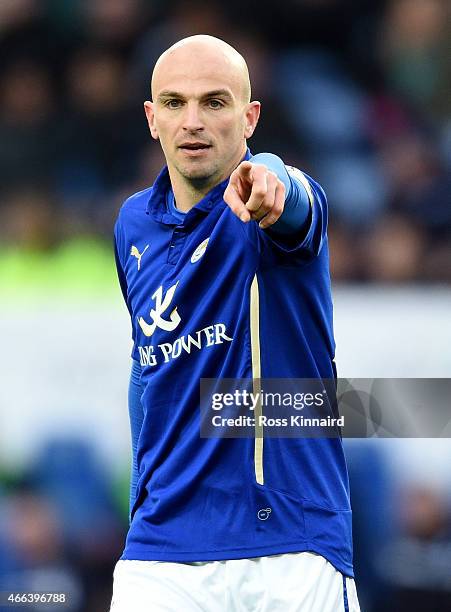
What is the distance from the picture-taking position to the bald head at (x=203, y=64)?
271 cm

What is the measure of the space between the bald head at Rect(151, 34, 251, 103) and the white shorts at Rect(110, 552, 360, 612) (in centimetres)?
110

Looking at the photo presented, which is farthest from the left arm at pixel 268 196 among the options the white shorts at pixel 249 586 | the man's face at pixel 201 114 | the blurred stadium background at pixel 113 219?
the blurred stadium background at pixel 113 219

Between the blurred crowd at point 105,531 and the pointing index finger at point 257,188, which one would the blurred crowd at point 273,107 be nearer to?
the blurred crowd at point 105,531

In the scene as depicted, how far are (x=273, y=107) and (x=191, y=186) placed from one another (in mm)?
2538

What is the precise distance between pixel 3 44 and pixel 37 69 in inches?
8.1

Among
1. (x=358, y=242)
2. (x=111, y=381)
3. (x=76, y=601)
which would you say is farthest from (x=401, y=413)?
(x=76, y=601)

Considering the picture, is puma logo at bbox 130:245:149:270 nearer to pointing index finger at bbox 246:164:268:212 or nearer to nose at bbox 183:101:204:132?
nose at bbox 183:101:204:132

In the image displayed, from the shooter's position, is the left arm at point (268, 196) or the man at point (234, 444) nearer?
the left arm at point (268, 196)

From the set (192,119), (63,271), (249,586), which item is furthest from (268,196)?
(63,271)

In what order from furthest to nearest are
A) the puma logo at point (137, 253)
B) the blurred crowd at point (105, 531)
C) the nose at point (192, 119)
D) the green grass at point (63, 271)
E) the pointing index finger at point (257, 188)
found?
the green grass at point (63, 271) < the blurred crowd at point (105, 531) < the puma logo at point (137, 253) < the nose at point (192, 119) < the pointing index finger at point (257, 188)

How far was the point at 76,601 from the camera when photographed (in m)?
4.82

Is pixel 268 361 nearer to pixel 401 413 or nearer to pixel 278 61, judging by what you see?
pixel 401 413

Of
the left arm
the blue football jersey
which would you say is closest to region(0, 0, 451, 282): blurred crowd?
the blue football jersey

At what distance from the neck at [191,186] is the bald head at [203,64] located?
0.57 feet
